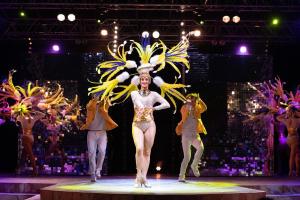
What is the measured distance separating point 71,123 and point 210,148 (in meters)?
3.84

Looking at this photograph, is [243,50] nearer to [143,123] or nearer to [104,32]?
[104,32]

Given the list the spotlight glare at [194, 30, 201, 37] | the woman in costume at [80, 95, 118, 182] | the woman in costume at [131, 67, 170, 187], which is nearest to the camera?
the woman in costume at [131, 67, 170, 187]

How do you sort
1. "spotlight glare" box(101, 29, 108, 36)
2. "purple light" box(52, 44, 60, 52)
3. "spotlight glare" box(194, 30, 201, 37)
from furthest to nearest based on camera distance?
"purple light" box(52, 44, 60, 52) → "spotlight glare" box(101, 29, 108, 36) → "spotlight glare" box(194, 30, 201, 37)

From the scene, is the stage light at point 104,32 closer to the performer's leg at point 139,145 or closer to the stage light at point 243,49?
the stage light at point 243,49

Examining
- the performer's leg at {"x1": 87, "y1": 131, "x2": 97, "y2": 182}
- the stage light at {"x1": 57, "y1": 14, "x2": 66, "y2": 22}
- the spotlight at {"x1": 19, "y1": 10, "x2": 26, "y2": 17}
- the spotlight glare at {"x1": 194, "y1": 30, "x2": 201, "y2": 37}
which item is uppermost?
the spotlight at {"x1": 19, "y1": 10, "x2": 26, "y2": 17}

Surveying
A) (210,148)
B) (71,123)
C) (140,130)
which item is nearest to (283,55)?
(210,148)

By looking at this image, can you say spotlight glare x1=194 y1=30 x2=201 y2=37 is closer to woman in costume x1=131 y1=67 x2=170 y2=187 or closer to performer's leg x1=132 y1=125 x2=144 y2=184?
woman in costume x1=131 y1=67 x2=170 y2=187

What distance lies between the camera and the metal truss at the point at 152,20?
1403 centimetres

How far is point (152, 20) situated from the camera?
14.8m

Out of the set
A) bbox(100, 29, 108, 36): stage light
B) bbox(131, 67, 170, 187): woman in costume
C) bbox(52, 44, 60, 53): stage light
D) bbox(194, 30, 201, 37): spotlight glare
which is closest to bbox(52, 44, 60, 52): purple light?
bbox(52, 44, 60, 53): stage light

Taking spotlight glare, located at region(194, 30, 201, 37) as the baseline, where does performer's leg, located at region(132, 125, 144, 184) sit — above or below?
below

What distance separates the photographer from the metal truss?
14031mm

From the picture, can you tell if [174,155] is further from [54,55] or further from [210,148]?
[54,55]

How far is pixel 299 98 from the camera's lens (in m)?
15.1
